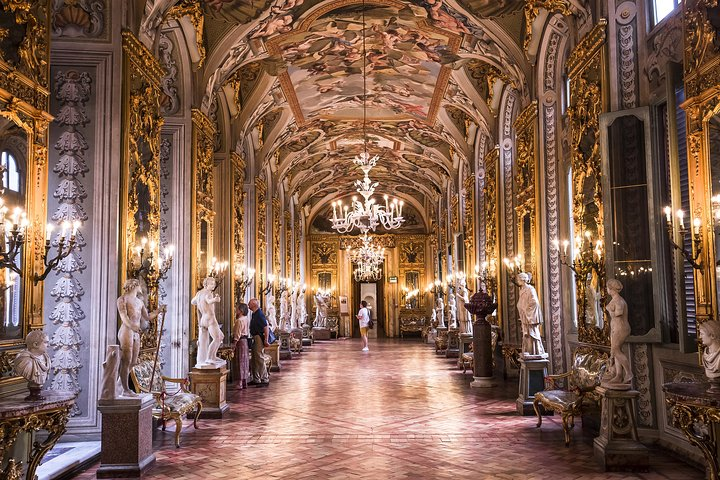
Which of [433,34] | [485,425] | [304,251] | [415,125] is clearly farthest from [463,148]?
[304,251]

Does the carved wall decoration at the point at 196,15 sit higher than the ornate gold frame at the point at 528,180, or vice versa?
the carved wall decoration at the point at 196,15

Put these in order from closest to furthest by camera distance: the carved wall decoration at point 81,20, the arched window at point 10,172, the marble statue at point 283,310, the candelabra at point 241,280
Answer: the arched window at point 10,172, the carved wall decoration at point 81,20, the candelabra at point 241,280, the marble statue at point 283,310

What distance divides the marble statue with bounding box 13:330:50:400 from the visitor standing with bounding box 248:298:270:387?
27.5 ft

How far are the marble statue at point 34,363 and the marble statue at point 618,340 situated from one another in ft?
17.7

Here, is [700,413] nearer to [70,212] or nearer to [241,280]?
[70,212]

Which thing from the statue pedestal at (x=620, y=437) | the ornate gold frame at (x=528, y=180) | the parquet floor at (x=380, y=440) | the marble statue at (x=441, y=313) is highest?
the ornate gold frame at (x=528, y=180)

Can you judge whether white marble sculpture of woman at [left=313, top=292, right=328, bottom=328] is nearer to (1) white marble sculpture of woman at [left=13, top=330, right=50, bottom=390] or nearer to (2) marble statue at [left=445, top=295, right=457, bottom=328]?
(2) marble statue at [left=445, top=295, right=457, bottom=328]

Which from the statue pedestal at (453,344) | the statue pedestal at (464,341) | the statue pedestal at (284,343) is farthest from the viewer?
the statue pedestal at (284,343)

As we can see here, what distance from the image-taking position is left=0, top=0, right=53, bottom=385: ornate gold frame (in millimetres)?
6027

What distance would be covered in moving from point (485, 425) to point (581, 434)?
1.27 metres

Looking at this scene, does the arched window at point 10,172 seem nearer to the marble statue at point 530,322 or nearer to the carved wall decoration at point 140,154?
the carved wall decoration at point 140,154

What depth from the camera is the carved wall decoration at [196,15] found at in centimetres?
980

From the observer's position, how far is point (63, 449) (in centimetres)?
733

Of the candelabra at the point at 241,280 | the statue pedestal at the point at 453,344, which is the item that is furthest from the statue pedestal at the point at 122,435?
the statue pedestal at the point at 453,344
